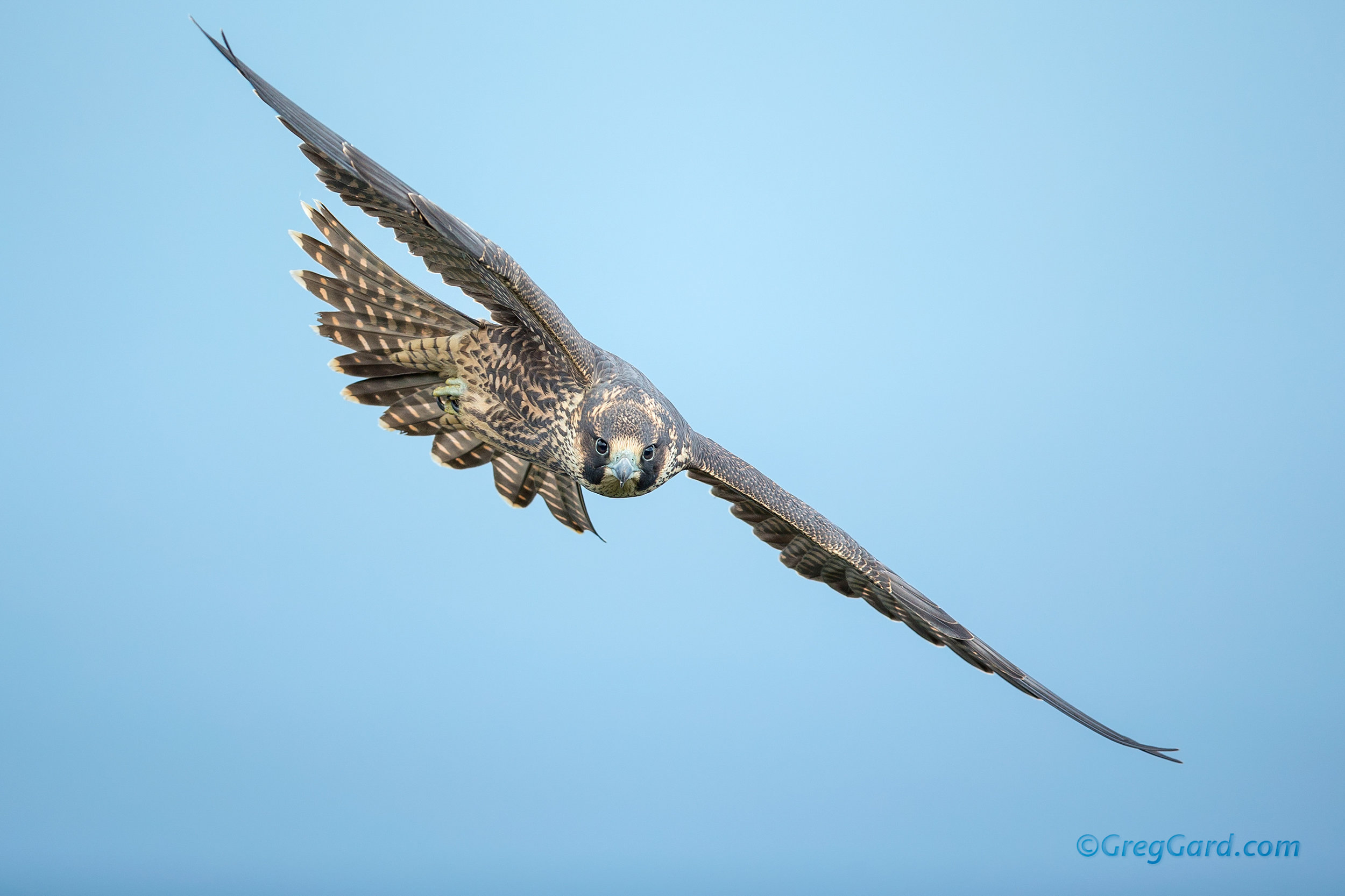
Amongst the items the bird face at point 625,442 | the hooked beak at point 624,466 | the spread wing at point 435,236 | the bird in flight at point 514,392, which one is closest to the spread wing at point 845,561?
the bird in flight at point 514,392

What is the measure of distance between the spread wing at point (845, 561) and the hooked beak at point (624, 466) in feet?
2.31

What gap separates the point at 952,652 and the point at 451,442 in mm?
2632

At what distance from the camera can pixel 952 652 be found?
5.50m

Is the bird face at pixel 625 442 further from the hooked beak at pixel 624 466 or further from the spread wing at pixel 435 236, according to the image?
the spread wing at pixel 435 236

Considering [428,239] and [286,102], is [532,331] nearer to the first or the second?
[428,239]

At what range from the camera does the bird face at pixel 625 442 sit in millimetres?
4254

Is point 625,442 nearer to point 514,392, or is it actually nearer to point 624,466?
point 624,466

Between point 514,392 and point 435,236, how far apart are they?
762mm

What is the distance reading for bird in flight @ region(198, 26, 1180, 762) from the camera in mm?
4254

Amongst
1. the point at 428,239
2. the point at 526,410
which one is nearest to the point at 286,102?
the point at 428,239

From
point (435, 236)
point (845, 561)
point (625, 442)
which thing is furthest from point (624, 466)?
point (845, 561)

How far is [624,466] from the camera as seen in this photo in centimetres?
419

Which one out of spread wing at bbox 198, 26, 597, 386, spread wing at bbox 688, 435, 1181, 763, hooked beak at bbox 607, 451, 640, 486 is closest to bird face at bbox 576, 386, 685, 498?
hooked beak at bbox 607, 451, 640, 486

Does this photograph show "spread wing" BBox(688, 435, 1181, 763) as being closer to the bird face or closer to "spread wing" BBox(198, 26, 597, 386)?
the bird face
